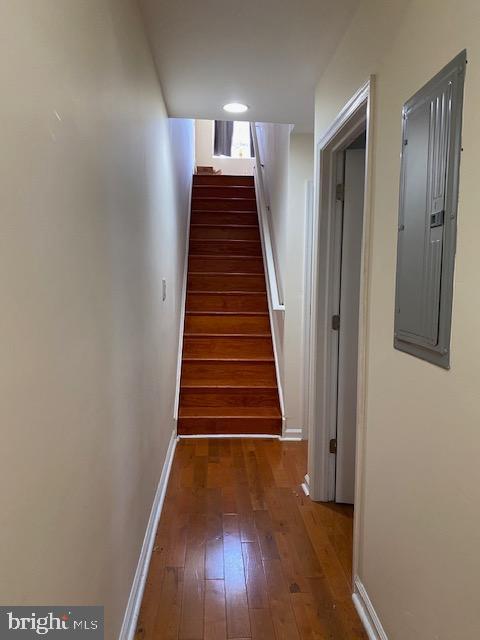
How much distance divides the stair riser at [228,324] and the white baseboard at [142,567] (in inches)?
66.4

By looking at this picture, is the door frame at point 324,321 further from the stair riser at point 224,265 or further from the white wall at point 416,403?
the stair riser at point 224,265

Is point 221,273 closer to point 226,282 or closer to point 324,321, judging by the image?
point 226,282

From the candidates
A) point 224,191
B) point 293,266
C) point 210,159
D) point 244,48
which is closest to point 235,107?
point 244,48

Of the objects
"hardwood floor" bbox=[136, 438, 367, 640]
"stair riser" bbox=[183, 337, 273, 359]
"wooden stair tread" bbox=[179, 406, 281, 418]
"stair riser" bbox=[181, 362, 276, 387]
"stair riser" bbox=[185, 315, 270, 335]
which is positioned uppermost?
"stair riser" bbox=[185, 315, 270, 335]

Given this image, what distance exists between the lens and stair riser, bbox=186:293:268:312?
14.9 feet

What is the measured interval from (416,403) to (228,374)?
9.05ft

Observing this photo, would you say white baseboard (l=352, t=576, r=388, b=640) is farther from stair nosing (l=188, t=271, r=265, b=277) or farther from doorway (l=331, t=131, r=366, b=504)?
stair nosing (l=188, t=271, r=265, b=277)

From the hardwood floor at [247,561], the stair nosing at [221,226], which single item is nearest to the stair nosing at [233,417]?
the hardwood floor at [247,561]

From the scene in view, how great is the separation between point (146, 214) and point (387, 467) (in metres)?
1.39

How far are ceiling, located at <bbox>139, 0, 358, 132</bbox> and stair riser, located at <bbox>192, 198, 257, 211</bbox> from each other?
2.92 meters

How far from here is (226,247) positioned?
5324 millimetres

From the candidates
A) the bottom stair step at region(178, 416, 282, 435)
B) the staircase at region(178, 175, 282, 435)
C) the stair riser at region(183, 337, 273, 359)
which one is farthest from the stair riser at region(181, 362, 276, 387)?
the bottom stair step at region(178, 416, 282, 435)

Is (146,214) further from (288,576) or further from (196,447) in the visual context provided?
(196,447)

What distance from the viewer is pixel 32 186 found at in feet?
2.45
